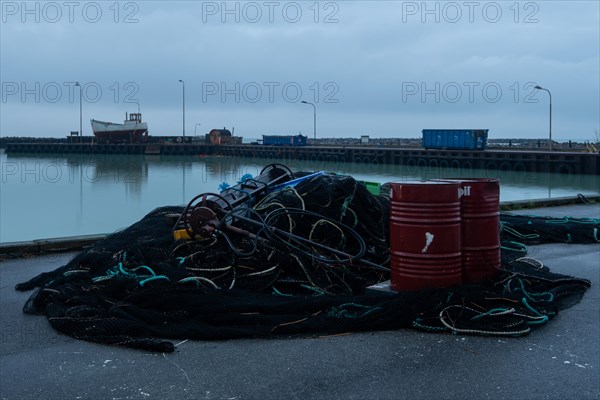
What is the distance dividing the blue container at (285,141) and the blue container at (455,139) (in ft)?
68.8

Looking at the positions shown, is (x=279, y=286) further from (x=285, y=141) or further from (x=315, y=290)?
(x=285, y=141)

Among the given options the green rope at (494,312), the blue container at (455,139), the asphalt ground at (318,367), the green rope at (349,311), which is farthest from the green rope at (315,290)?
the blue container at (455,139)

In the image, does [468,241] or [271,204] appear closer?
Answer: [468,241]

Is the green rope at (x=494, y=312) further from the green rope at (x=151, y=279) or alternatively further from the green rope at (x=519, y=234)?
the green rope at (x=519, y=234)

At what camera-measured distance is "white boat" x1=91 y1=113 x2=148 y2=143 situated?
7901cm

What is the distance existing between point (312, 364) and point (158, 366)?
3.08 feet

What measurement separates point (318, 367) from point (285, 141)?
2923 inches

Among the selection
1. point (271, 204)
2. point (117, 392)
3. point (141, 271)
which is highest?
point (271, 204)

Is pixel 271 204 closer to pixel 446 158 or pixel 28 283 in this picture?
pixel 28 283

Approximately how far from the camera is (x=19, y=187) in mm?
27875

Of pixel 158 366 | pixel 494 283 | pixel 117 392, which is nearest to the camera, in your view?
pixel 117 392

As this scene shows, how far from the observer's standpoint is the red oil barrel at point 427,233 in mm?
5180

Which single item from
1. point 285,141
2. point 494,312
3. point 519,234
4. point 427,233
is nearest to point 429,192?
point 427,233

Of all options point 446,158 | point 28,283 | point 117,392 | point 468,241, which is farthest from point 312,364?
point 446,158
